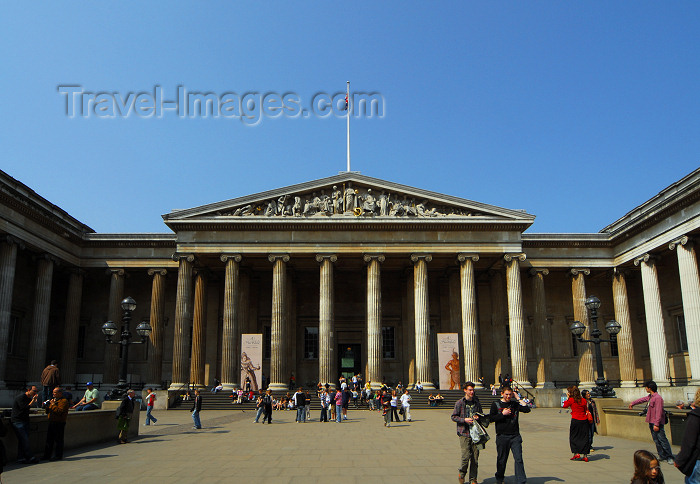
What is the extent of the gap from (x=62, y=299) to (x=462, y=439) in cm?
4072

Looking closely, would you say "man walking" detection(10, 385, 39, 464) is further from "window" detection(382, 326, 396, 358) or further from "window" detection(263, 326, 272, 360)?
"window" detection(382, 326, 396, 358)

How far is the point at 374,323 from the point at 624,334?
1748 cm

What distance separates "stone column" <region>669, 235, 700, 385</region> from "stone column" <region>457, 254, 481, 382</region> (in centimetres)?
1145

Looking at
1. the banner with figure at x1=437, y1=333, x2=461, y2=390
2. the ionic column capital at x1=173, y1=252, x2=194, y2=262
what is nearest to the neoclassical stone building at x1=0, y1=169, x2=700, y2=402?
the ionic column capital at x1=173, y1=252, x2=194, y2=262

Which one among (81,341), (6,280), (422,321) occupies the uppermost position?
(6,280)

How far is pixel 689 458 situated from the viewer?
7.22m

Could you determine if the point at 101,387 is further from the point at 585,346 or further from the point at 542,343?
the point at 585,346

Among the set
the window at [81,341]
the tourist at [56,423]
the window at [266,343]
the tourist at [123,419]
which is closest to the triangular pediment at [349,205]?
the window at [266,343]

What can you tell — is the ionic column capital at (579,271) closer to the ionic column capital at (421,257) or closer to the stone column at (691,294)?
the stone column at (691,294)

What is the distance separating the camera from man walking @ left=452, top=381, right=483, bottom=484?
10359 millimetres

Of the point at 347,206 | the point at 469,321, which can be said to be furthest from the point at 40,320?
the point at 469,321

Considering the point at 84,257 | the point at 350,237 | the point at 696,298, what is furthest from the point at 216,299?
the point at 696,298

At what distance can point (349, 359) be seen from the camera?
4394 cm

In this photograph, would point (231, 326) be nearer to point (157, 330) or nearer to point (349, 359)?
point (157, 330)
